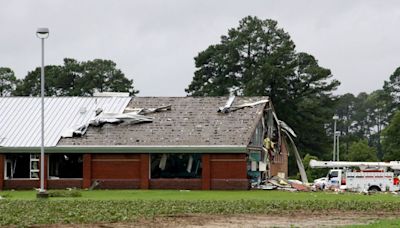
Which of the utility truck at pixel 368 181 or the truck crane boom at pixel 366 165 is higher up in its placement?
the truck crane boom at pixel 366 165

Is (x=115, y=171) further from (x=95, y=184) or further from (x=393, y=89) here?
(x=393, y=89)

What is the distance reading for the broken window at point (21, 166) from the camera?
56125mm

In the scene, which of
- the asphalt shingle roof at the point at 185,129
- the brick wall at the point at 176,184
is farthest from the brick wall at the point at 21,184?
the brick wall at the point at 176,184

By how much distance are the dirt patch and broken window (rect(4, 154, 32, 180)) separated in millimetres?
29351

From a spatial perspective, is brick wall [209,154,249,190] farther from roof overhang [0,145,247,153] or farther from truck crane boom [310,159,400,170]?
truck crane boom [310,159,400,170]

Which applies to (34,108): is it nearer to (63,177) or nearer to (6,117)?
(6,117)

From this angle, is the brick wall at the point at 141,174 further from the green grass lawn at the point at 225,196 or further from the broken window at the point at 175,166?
the green grass lawn at the point at 225,196

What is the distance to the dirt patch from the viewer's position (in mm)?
24652

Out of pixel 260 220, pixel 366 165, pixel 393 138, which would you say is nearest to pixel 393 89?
pixel 393 138

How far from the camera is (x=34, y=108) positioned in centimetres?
6091

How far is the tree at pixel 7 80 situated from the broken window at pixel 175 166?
57.0 meters

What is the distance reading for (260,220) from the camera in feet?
88.1

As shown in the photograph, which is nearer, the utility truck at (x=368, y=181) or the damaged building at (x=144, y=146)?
the damaged building at (x=144, y=146)

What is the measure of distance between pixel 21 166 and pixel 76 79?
48.2 metres
